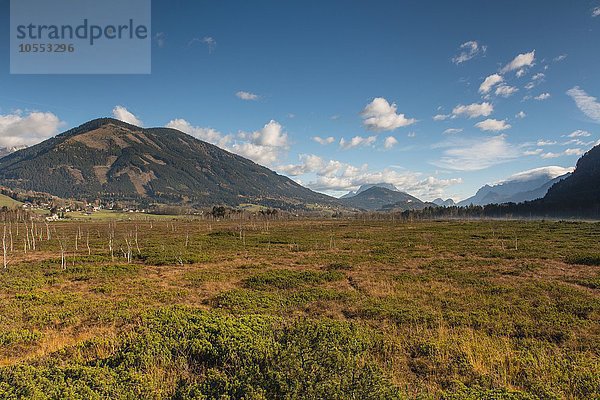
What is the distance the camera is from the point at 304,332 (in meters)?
8.02

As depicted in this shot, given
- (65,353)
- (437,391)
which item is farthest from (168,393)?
(437,391)

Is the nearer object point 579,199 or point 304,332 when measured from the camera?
point 304,332

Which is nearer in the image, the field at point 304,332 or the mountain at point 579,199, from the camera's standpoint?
the field at point 304,332

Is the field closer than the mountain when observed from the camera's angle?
Yes

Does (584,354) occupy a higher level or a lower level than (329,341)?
lower

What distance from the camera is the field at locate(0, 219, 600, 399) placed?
5.96 meters

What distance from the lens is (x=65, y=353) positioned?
9.19 m

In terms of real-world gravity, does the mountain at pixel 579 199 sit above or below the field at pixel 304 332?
above

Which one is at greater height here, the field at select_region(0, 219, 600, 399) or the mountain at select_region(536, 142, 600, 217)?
the mountain at select_region(536, 142, 600, 217)

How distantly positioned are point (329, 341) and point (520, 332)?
31.9 ft

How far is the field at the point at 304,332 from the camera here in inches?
235

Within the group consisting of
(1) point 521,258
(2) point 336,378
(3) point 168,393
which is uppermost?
(2) point 336,378

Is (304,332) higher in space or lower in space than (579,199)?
lower

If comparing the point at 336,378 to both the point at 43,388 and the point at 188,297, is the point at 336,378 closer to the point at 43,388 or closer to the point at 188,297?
the point at 43,388
